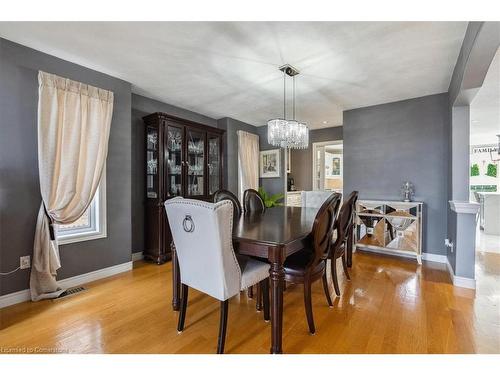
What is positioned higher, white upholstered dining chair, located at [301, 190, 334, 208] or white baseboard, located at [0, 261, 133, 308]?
white upholstered dining chair, located at [301, 190, 334, 208]

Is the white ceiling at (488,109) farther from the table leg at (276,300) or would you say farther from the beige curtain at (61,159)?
the beige curtain at (61,159)

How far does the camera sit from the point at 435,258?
3.43 metres

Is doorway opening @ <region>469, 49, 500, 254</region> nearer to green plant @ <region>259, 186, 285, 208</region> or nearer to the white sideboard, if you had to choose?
the white sideboard

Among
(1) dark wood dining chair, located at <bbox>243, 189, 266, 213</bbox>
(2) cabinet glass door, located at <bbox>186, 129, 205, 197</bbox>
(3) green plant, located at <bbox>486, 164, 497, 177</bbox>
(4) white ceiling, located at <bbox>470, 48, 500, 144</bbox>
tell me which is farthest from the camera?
(3) green plant, located at <bbox>486, 164, 497, 177</bbox>

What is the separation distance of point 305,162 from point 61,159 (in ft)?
15.9

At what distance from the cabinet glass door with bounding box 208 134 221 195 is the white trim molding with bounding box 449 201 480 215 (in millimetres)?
3258

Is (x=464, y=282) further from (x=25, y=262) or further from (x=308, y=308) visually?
(x=25, y=262)

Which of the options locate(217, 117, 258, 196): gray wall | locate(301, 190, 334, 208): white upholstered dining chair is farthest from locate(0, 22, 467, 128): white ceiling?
locate(301, 190, 334, 208): white upholstered dining chair

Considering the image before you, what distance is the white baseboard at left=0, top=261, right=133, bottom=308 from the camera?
213cm

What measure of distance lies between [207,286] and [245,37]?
1952 mm

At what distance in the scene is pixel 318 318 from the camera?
195 cm

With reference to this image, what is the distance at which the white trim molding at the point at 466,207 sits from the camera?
8.15 feet

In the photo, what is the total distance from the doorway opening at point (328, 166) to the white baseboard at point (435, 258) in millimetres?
1799
